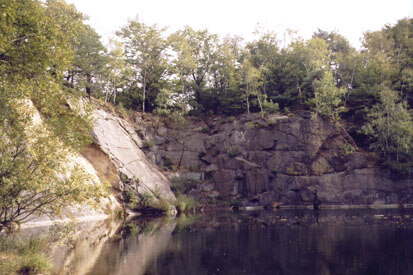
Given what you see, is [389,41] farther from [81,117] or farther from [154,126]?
[81,117]

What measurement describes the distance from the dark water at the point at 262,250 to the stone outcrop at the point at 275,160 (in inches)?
710

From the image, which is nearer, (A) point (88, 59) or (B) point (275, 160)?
(A) point (88, 59)

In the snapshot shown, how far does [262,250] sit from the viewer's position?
16.2 m

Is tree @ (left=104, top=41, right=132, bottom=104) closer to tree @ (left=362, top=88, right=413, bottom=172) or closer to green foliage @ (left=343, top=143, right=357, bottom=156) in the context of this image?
green foliage @ (left=343, top=143, right=357, bottom=156)

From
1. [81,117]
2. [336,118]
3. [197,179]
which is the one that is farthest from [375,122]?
[81,117]

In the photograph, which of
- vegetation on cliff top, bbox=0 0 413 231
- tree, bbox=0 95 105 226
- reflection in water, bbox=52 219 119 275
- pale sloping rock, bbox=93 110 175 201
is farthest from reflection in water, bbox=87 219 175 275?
vegetation on cliff top, bbox=0 0 413 231

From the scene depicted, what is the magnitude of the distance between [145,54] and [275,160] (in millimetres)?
23397

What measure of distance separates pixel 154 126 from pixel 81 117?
97.4 feet

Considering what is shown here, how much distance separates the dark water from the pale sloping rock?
43.5 ft

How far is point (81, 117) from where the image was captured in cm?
1758

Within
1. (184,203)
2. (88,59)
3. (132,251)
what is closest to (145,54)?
(88,59)

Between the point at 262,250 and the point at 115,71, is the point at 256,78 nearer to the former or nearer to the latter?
the point at 115,71

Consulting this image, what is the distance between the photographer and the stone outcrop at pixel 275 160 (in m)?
41.7

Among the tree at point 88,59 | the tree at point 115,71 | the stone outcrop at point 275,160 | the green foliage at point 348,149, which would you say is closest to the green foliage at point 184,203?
the stone outcrop at point 275,160
